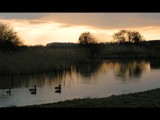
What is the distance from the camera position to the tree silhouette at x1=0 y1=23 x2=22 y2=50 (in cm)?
2989

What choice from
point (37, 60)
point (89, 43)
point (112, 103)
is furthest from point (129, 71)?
point (89, 43)

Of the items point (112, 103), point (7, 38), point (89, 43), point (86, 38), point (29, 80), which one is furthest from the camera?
point (86, 38)

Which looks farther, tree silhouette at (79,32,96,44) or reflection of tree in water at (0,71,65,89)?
tree silhouette at (79,32,96,44)

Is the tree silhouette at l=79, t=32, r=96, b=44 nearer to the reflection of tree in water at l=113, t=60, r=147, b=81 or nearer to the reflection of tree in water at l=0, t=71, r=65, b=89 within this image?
the reflection of tree in water at l=113, t=60, r=147, b=81

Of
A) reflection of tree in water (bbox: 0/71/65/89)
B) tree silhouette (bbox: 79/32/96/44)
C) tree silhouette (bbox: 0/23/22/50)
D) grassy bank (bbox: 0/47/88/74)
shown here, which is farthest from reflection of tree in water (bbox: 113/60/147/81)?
tree silhouette (bbox: 79/32/96/44)

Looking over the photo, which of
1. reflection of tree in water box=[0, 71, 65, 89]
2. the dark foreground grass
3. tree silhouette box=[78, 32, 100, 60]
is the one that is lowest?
reflection of tree in water box=[0, 71, 65, 89]

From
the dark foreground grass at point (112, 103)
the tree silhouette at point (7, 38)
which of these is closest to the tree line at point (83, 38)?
the tree silhouette at point (7, 38)

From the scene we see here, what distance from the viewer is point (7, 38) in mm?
30266

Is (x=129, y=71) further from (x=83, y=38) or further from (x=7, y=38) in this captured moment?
(x=83, y=38)

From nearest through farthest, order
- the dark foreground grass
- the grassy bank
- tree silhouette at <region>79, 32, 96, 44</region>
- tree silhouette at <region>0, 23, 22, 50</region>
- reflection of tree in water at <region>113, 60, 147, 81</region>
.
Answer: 1. the dark foreground grass
2. reflection of tree in water at <region>113, 60, 147, 81</region>
3. the grassy bank
4. tree silhouette at <region>0, 23, 22, 50</region>
5. tree silhouette at <region>79, 32, 96, 44</region>
